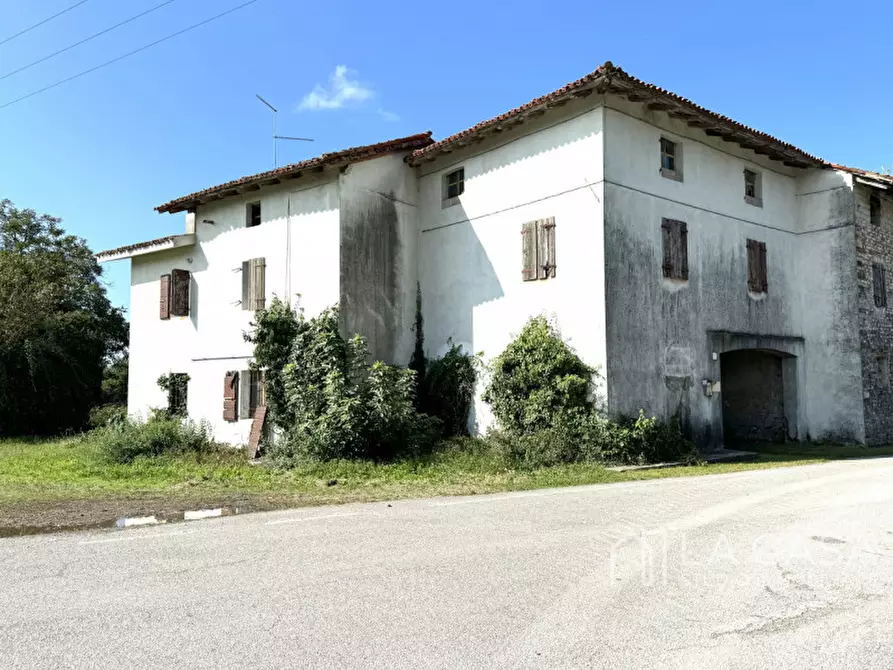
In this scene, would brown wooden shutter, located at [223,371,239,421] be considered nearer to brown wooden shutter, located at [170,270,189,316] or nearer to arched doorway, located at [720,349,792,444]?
brown wooden shutter, located at [170,270,189,316]

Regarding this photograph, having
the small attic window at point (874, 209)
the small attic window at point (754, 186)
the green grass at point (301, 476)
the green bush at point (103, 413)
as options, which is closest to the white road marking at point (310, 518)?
the green grass at point (301, 476)

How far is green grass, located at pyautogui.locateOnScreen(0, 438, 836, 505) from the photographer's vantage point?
37.0 feet

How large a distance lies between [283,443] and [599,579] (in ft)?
37.0

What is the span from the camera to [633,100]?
15391 mm

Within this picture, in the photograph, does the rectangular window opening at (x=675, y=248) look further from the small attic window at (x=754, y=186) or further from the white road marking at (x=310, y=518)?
the white road marking at (x=310, y=518)

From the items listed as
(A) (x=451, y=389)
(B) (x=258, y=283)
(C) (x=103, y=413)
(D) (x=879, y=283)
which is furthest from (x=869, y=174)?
A: (C) (x=103, y=413)

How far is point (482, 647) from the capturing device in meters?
4.04

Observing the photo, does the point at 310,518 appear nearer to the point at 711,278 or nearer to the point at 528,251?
the point at 528,251

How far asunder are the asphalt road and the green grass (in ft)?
10.3

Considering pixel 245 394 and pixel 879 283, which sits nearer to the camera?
pixel 245 394

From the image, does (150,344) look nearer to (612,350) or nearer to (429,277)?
(429,277)

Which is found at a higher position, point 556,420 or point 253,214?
point 253,214

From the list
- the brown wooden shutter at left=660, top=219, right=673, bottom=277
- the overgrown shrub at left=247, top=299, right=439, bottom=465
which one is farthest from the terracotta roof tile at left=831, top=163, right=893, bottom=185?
the overgrown shrub at left=247, top=299, right=439, bottom=465

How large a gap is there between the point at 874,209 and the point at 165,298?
20426 mm
